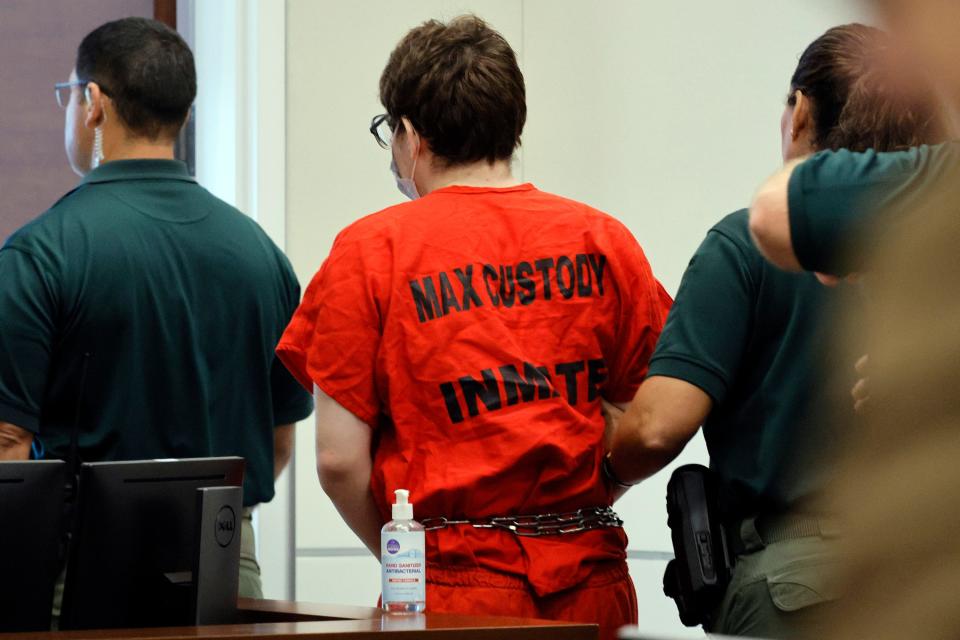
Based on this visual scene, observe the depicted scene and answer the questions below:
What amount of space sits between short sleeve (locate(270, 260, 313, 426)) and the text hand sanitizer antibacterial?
3.09ft

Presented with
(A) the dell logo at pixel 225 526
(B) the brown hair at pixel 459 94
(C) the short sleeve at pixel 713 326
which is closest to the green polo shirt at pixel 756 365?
(C) the short sleeve at pixel 713 326

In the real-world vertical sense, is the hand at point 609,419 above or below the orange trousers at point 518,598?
above

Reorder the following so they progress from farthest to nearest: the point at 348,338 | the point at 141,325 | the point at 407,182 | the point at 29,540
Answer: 1. the point at 141,325
2. the point at 407,182
3. the point at 348,338
4. the point at 29,540

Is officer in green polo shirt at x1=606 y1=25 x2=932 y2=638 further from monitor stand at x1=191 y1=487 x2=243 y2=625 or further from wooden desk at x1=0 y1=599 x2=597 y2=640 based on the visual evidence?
monitor stand at x1=191 y1=487 x2=243 y2=625

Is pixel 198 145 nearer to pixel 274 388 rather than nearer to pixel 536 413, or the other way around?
pixel 274 388

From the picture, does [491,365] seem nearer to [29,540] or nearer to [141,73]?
[29,540]

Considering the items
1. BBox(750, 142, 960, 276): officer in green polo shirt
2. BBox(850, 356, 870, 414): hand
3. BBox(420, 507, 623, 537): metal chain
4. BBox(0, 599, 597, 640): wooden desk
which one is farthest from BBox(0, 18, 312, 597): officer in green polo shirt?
BBox(850, 356, 870, 414): hand

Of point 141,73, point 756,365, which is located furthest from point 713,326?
point 141,73

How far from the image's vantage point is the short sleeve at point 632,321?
2.09 meters

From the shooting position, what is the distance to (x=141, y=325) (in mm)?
2484

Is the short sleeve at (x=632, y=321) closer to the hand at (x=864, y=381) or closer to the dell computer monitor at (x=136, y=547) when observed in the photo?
the dell computer monitor at (x=136, y=547)

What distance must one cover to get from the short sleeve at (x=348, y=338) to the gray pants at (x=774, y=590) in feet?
1.93

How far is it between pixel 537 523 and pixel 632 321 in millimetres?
354

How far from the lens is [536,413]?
1.97 metres
